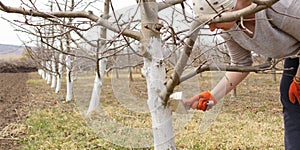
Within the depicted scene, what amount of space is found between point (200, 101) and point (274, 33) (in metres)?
0.47

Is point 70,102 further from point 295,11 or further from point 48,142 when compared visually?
point 295,11

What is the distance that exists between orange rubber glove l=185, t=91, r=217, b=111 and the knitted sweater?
0.29 metres

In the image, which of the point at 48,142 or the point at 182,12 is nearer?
the point at 182,12

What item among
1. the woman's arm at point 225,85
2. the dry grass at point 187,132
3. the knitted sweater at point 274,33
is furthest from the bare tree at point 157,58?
the dry grass at point 187,132

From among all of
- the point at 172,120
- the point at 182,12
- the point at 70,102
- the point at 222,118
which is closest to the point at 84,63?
the point at 172,120

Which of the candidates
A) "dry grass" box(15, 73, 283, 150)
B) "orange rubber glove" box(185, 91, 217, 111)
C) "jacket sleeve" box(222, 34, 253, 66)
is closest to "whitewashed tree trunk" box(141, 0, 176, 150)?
"orange rubber glove" box(185, 91, 217, 111)

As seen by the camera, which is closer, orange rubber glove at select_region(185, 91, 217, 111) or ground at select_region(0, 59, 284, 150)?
orange rubber glove at select_region(185, 91, 217, 111)

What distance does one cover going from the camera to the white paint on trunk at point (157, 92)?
4.91 ft

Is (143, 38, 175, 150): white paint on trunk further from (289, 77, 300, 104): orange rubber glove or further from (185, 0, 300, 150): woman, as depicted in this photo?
(289, 77, 300, 104): orange rubber glove

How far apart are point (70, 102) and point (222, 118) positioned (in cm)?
466

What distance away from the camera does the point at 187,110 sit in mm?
1588

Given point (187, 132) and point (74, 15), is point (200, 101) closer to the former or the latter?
point (74, 15)

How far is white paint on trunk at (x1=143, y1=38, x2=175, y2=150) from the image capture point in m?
1.50

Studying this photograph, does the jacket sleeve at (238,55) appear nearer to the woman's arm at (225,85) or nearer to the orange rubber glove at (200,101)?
the woman's arm at (225,85)
